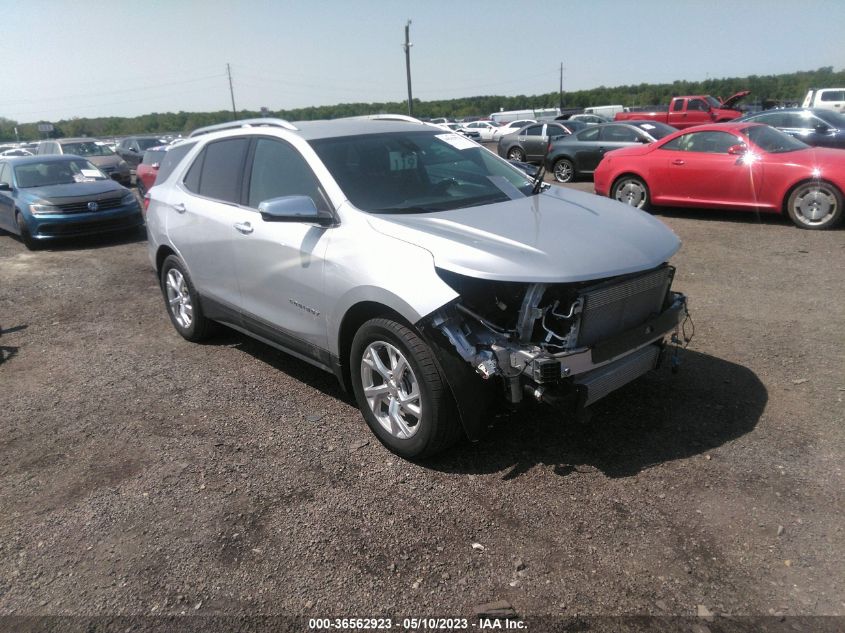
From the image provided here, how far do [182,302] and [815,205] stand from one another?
8.64 metres

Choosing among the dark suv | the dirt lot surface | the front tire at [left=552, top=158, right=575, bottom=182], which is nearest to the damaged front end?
the dirt lot surface

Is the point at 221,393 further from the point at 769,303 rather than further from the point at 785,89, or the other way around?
the point at 785,89

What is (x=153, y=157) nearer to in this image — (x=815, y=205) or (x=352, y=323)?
(x=352, y=323)

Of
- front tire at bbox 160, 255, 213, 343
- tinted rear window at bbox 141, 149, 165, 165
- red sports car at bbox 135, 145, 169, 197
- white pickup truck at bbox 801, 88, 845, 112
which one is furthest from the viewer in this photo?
white pickup truck at bbox 801, 88, 845, 112

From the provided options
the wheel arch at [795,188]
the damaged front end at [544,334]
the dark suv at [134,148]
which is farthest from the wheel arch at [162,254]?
the dark suv at [134,148]

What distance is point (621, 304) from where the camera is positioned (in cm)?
350

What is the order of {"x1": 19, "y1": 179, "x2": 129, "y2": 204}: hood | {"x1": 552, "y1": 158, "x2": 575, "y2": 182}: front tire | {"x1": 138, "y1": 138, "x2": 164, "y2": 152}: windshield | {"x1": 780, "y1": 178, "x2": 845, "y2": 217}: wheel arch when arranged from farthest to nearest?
{"x1": 138, "y1": 138, "x2": 164, "y2": 152}: windshield
{"x1": 552, "y1": 158, "x2": 575, "y2": 182}: front tire
{"x1": 19, "y1": 179, "x2": 129, "y2": 204}: hood
{"x1": 780, "y1": 178, "x2": 845, "y2": 217}: wheel arch

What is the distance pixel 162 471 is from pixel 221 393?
3.55 feet

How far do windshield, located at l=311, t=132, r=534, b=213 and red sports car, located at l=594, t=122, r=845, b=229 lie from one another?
6.47 m

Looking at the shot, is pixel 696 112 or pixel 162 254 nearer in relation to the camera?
pixel 162 254

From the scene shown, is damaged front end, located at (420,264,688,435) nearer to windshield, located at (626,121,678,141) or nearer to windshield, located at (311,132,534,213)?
windshield, located at (311,132,534,213)

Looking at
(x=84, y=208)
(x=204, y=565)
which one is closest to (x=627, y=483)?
(x=204, y=565)

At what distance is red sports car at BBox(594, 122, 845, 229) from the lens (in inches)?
359

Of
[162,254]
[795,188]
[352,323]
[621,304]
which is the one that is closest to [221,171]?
[162,254]
